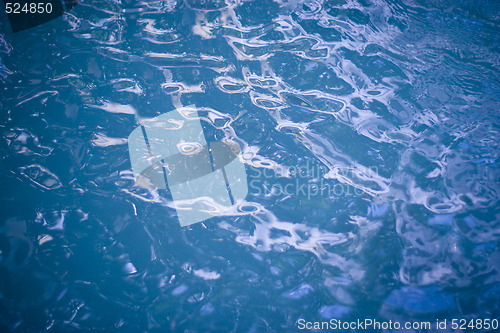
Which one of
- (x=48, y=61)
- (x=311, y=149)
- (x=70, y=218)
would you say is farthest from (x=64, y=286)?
(x=311, y=149)

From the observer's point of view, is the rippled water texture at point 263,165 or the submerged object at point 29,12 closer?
the rippled water texture at point 263,165

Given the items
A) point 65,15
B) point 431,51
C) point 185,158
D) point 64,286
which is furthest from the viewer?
point 431,51

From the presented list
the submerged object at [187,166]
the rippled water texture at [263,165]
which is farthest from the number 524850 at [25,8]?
the submerged object at [187,166]

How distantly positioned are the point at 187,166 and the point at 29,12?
1433 mm

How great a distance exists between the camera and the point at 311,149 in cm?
159

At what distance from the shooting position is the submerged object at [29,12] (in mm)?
1658

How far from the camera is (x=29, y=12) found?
5.50ft

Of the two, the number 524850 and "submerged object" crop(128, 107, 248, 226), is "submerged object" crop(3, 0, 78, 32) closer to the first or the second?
the number 524850

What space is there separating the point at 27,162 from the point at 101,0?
1.18m

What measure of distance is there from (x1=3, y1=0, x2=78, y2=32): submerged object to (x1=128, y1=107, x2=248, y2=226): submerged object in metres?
0.97

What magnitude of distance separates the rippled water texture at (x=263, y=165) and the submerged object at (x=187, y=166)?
65 millimetres

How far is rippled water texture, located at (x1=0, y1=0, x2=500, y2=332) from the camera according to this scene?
4.03ft

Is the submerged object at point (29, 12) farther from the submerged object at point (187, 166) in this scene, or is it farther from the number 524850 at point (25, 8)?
the submerged object at point (187, 166)

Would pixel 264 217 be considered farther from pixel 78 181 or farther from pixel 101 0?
pixel 101 0
